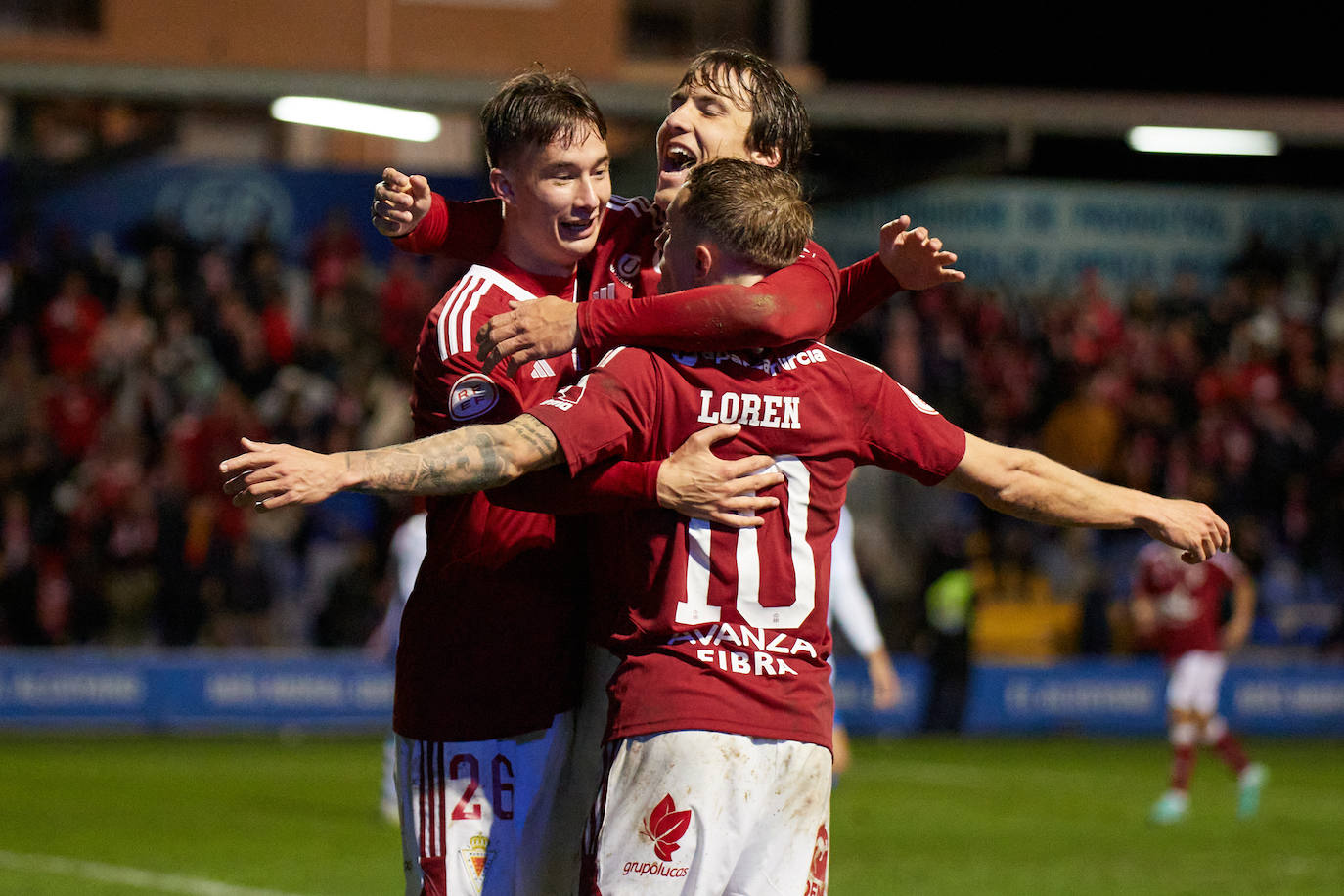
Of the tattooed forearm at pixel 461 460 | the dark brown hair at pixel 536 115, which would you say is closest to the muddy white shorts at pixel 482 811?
the tattooed forearm at pixel 461 460

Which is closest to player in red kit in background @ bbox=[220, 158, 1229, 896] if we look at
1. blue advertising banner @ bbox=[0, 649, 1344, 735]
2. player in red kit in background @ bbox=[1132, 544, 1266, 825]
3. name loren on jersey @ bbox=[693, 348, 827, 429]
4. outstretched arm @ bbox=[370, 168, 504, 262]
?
name loren on jersey @ bbox=[693, 348, 827, 429]

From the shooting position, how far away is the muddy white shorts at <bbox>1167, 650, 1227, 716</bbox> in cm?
1385

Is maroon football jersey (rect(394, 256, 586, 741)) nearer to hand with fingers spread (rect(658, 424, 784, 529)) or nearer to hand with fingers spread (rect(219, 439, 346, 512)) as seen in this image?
hand with fingers spread (rect(658, 424, 784, 529))

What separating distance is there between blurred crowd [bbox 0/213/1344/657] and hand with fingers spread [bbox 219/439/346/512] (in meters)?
12.6

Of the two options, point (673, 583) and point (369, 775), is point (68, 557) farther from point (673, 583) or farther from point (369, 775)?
point (673, 583)

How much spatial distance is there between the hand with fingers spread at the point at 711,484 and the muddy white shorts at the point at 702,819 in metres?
0.45

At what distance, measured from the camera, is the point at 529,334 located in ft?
12.9

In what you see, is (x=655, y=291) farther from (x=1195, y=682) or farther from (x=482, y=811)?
(x=1195, y=682)

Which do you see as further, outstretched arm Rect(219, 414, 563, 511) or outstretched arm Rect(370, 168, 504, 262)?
outstretched arm Rect(370, 168, 504, 262)

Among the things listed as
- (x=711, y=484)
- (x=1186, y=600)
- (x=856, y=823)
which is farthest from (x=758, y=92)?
(x=1186, y=600)

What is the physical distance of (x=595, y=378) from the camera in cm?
392

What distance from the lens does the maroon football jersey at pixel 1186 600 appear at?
14.1 metres

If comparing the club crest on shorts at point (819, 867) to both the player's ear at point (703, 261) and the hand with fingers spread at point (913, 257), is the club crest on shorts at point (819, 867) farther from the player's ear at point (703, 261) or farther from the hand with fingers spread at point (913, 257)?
the hand with fingers spread at point (913, 257)

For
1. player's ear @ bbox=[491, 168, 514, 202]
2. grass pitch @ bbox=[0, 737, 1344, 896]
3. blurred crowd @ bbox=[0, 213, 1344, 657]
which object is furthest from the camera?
blurred crowd @ bbox=[0, 213, 1344, 657]
